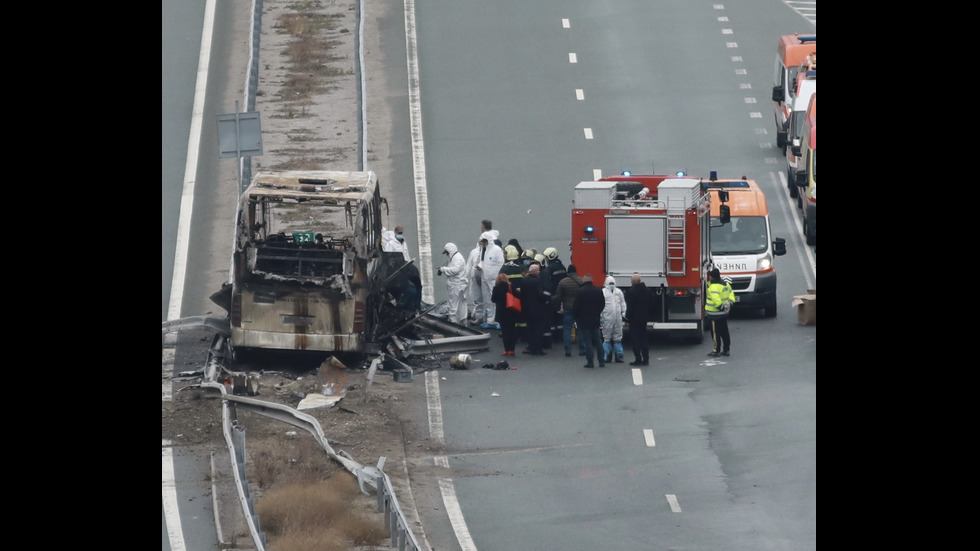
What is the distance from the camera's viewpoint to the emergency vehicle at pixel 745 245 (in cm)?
2744

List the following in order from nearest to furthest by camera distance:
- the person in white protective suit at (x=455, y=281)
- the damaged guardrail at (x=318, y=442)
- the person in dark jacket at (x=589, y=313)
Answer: the damaged guardrail at (x=318, y=442) < the person in dark jacket at (x=589, y=313) < the person in white protective suit at (x=455, y=281)

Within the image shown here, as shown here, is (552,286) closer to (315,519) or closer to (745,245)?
(745,245)

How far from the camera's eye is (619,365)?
24.9 metres

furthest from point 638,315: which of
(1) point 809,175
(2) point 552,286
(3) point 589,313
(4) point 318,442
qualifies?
(1) point 809,175

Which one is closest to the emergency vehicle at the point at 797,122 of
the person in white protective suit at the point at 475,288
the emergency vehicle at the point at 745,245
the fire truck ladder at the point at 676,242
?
the emergency vehicle at the point at 745,245

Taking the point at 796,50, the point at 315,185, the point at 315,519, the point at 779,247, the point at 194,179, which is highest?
the point at 796,50

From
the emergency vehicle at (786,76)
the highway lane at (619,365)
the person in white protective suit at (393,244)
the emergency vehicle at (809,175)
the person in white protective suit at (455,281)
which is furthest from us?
the emergency vehicle at (786,76)

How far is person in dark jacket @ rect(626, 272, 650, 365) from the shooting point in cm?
2448

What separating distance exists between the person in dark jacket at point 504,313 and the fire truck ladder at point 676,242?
2.41 metres

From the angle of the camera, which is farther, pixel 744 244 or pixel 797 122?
pixel 797 122

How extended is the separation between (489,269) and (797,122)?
10.3 m

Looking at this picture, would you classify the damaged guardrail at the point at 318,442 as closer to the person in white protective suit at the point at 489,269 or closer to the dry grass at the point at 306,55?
the person in white protective suit at the point at 489,269
